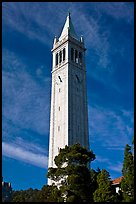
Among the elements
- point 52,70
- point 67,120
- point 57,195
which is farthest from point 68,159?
point 52,70

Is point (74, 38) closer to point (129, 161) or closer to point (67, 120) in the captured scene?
point (67, 120)

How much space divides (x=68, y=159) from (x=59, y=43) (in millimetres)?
31527

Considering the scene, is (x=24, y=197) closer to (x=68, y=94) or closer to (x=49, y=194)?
(x=49, y=194)

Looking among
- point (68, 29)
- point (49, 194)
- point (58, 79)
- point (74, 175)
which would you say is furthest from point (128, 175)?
point (68, 29)

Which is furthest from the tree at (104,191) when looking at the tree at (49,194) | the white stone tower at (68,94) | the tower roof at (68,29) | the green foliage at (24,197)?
the tower roof at (68,29)

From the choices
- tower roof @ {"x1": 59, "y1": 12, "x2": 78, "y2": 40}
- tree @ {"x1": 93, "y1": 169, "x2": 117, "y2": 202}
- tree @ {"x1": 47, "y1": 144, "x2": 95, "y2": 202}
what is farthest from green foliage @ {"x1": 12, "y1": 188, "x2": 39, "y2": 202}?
tower roof @ {"x1": 59, "y1": 12, "x2": 78, "y2": 40}

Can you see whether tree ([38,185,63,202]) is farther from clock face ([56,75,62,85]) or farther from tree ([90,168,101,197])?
clock face ([56,75,62,85])

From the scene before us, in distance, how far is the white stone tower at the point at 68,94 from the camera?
47.4m

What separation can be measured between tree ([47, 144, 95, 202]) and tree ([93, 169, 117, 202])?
1382 millimetres

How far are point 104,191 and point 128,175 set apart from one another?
7.13 feet

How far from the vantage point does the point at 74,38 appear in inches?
→ 2179

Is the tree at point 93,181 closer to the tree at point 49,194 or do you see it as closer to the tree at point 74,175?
the tree at point 74,175

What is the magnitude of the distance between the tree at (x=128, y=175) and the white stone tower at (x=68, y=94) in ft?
68.0

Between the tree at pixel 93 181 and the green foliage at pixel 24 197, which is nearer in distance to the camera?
the tree at pixel 93 181
